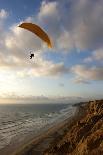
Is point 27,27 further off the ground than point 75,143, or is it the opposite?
point 27,27

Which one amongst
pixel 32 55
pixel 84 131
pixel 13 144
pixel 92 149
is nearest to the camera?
pixel 92 149

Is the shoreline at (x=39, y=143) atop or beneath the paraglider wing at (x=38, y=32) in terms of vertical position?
beneath

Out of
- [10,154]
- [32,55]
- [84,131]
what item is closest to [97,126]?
[84,131]

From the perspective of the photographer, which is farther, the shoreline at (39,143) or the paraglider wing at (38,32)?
the shoreline at (39,143)

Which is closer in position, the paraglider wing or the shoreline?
the paraglider wing

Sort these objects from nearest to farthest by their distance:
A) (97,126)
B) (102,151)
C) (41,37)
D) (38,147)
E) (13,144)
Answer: (102,151) < (41,37) < (97,126) < (38,147) < (13,144)

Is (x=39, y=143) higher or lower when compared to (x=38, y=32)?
lower

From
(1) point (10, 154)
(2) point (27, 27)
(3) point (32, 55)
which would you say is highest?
(2) point (27, 27)

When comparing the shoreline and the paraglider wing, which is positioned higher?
the paraglider wing

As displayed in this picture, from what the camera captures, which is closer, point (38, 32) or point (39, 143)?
point (38, 32)

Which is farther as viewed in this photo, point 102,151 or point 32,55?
point 32,55

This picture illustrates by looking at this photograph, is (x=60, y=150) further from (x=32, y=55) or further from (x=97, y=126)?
(x=32, y=55)
